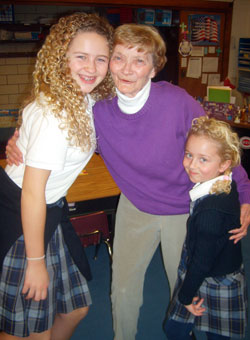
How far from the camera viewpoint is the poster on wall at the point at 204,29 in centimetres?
461

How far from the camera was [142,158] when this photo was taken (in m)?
1.44

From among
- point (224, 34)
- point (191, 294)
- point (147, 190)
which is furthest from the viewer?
point (224, 34)

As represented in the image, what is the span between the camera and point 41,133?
1.08 metres

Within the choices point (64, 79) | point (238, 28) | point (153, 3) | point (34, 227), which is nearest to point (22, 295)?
point (34, 227)

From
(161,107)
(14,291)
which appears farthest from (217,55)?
(14,291)

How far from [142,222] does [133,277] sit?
290 millimetres

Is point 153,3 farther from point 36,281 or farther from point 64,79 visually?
point 36,281

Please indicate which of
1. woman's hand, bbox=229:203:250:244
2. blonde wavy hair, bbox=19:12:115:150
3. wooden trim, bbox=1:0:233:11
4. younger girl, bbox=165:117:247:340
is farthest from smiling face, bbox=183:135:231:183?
wooden trim, bbox=1:0:233:11

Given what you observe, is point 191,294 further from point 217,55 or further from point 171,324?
point 217,55

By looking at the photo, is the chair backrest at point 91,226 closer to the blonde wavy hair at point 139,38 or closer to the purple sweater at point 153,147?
the purple sweater at point 153,147

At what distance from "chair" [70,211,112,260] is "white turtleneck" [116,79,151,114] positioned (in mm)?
1124

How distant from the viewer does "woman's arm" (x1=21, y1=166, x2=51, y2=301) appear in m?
1.11

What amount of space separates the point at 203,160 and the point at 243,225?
1.15 ft

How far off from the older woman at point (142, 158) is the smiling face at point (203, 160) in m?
0.09
